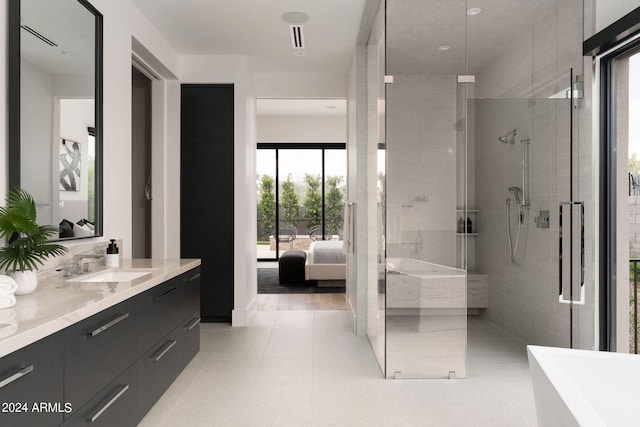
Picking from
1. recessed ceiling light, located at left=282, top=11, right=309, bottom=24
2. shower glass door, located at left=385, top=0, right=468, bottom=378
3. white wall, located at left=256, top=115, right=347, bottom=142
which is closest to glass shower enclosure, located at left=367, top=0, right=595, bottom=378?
shower glass door, located at left=385, top=0, right=468, bottom=378

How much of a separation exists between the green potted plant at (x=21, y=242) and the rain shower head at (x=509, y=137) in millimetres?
3482

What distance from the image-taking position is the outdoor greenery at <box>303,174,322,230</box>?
8914mm

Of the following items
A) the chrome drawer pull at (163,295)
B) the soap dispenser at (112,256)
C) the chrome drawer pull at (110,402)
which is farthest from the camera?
the soap dispenser at (112,256)

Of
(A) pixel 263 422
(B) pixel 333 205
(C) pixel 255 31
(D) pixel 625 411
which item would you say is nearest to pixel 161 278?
(A) pixel 263 422

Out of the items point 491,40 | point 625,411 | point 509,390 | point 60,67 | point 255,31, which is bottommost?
point 509,390

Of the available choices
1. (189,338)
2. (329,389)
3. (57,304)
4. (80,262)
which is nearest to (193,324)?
(189,338)

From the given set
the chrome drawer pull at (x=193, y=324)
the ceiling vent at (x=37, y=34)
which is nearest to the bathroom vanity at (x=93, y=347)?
the chrome drawer pull at (x=193, y=324)

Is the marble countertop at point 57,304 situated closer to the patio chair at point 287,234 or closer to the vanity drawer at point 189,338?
the vanity drawer at point 189,338

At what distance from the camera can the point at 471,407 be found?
2.51 metres

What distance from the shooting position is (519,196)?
3686 millimetres

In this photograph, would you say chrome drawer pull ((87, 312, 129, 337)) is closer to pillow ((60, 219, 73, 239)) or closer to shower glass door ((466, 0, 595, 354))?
pillow ((60, 219, 73, 239))

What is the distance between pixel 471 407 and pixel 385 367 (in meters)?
0.63

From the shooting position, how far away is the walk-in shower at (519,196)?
3.57 m

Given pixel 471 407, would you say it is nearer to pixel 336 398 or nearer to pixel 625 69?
pixel 336 398
